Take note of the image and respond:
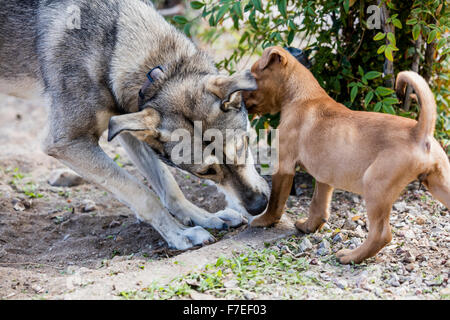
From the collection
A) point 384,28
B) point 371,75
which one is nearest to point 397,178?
point 371,75

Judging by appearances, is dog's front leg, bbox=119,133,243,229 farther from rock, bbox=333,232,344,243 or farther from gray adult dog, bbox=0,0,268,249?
rock, bbox=333,232,344,243

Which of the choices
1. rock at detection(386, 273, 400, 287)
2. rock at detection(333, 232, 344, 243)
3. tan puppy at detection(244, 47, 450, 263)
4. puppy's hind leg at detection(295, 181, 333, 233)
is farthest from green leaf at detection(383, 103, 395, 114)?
rock at detection(386, 273, 400, 287)

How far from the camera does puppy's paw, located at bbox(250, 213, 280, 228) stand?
4.02 m

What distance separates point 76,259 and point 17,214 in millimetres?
1247

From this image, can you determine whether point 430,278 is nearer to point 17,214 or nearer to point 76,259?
point 76,259

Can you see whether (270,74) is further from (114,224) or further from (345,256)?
(114,224)

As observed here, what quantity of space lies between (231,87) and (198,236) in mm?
1249

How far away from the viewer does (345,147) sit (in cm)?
338

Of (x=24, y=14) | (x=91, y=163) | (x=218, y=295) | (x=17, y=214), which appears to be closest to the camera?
(x=218, y=295)

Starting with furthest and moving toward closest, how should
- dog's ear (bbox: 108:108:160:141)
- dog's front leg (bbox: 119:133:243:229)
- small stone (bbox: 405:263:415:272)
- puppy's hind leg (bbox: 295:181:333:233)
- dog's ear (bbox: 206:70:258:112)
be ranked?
dog's front leg (bbox: 119:133:243:229) → puppy's hind leg (bbox: 295:181:333:233) → dog's ear (bbox: 206:70:258:112) → dog's ear (bbox: 108:108:160:141) → small stone (bbox: 405:263:415:272)

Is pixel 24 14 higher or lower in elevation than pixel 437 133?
higher

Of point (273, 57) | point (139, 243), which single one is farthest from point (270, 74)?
point (139, 243)

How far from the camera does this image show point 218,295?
3.07m

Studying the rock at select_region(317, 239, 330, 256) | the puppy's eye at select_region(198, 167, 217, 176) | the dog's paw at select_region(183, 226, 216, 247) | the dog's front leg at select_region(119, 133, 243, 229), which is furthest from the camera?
the dog's front leg at select_region(119, 133, 243, 229)
